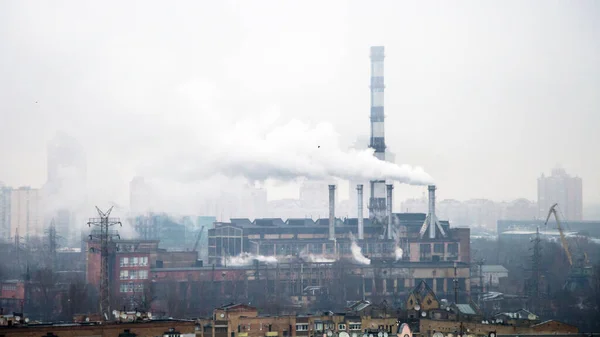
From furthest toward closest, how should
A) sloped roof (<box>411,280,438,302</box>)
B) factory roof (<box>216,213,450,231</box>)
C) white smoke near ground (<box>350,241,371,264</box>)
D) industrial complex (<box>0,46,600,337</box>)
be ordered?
factory roof (<box>216,213,450,231</box>) < white smoke near ground (<box>350,241,371,264</box>) < sloped roof (<box>411,280,438,302</box>) < industrial complex (<box>0,46,600,337</box>)

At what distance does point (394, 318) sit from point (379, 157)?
25308mm

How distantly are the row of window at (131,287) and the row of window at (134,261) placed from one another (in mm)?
689

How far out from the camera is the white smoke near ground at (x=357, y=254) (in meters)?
46.2

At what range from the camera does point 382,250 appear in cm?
4834

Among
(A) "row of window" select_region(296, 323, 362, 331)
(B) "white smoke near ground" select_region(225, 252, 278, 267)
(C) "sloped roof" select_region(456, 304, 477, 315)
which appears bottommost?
(A) "row of window" select_region(296, 323, 362, 331)

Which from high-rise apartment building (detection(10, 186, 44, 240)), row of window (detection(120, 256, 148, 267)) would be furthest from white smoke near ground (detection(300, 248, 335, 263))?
high-rise apartment building (detection(10, 186, 44, 240))

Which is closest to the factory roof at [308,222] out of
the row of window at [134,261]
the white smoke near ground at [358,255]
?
the white smoke near ground at [358,255]

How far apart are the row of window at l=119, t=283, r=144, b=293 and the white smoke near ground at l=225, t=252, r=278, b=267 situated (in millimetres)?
6696

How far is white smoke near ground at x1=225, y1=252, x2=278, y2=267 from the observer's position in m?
45.7

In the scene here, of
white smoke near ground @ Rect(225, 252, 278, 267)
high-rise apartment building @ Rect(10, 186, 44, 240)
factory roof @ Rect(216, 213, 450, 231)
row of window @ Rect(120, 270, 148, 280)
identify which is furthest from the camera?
high-rise apartment building @ Rect(10, 186, 44, 240)

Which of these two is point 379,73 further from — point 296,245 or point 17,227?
point 17,227

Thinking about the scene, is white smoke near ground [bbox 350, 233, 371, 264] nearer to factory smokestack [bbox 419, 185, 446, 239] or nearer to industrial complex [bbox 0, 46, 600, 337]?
industrial complex [bbox 0, 46, 600, 337]

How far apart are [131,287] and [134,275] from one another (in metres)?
0.49

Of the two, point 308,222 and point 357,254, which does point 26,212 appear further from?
point 357,254
